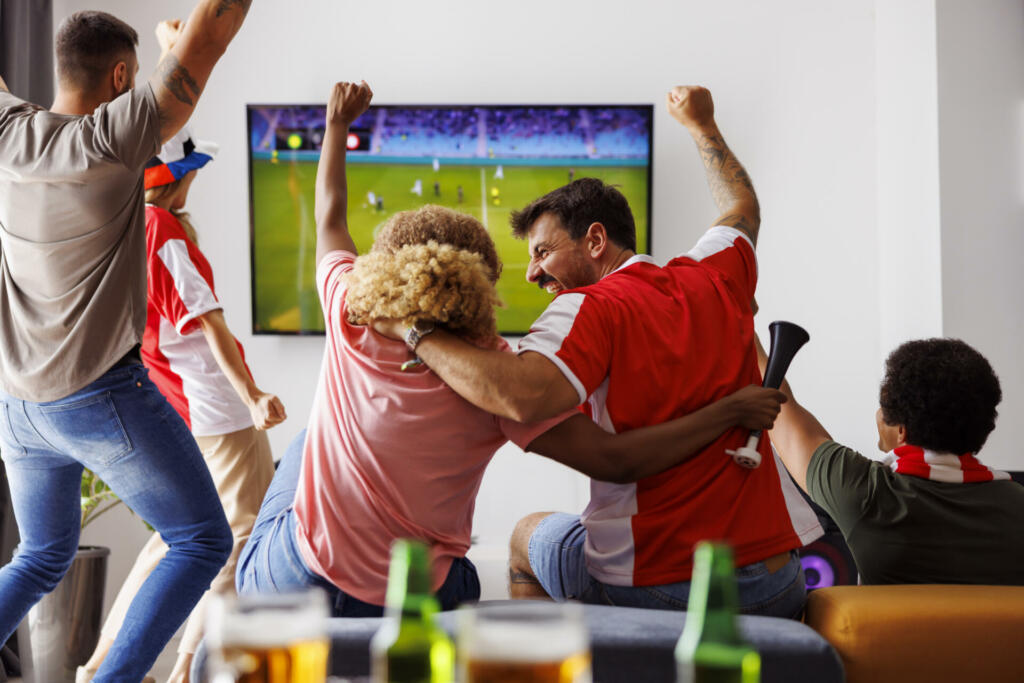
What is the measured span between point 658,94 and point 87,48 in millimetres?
2680

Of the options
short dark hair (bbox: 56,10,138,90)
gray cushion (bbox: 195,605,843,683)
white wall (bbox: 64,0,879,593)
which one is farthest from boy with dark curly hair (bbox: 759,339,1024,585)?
white wall (bbox: 64,0,879,593)

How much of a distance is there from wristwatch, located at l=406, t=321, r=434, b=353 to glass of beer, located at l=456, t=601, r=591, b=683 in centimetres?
85

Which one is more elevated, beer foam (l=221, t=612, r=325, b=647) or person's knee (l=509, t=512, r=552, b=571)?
beer foam (l=221, t=612, r=325, b=647)

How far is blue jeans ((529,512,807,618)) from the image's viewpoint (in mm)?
1455

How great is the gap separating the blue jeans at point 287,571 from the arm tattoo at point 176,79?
0.79 m

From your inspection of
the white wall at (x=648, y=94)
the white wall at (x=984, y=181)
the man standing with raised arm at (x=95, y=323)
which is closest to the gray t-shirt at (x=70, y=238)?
the man standing with raised arm at (x=95, y=323)

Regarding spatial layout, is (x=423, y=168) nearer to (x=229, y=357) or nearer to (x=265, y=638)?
(x=229, y=357)

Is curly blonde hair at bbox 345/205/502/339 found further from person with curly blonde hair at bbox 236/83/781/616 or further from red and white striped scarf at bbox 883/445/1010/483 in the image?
red and white striped scarf at bbox 883/445/1010/483

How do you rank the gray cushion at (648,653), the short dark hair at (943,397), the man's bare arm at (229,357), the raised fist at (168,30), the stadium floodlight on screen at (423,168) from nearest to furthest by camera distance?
1. the gray cushion at (648,653)
2. the short dark hair at (943,397)
3. the raised fist at (168,30)
4. the man's bare arm at (229,357)
5. the stadium floodlight on screen at (423,168)

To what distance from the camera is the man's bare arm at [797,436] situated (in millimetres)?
1702

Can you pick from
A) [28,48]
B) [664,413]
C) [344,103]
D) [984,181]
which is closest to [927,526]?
[664,413]

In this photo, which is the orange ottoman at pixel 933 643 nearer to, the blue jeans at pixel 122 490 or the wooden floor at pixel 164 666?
the blue jeans at pixel 122 490

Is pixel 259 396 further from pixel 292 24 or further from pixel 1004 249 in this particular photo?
pixel 1004 249

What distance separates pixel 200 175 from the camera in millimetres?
4016
